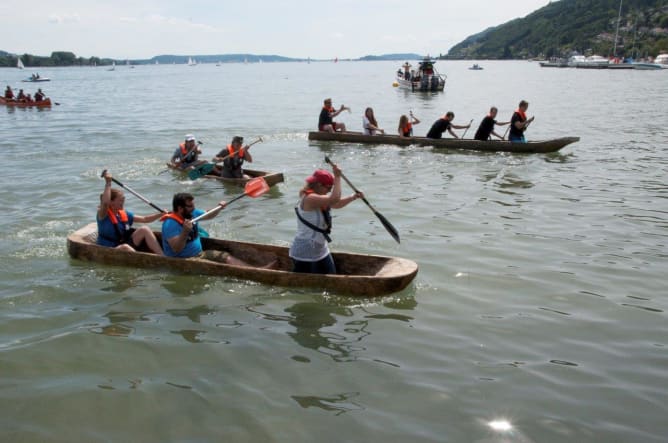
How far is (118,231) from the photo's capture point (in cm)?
897

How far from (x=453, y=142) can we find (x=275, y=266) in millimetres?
12220

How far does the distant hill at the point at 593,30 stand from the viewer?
11988 centimetres

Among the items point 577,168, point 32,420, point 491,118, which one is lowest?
point 32,420

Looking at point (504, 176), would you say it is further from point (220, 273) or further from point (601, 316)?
point (220, 273)

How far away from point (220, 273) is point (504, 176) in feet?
32.1

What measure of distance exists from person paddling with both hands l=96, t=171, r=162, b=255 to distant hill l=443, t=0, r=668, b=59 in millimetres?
120840

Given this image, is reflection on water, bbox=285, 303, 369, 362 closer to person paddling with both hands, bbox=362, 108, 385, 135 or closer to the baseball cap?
the baseball cap

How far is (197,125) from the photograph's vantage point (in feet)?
93.8

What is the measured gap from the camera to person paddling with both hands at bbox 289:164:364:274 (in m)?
7.11

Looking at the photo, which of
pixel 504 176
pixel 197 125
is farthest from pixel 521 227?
pixel 197 125

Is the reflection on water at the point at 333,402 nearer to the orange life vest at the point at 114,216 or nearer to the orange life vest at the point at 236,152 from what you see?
the orange life vest at the point at 114,216

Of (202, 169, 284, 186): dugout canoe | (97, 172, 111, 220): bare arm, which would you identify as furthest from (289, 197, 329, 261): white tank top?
(202, 169, 284, 186): dugout canoe

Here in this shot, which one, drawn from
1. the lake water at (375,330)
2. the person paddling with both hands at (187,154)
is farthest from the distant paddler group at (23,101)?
the person paddling with both hands at (187,154)

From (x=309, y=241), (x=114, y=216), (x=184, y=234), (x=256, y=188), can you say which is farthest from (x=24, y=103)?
(x=309, y=241)
